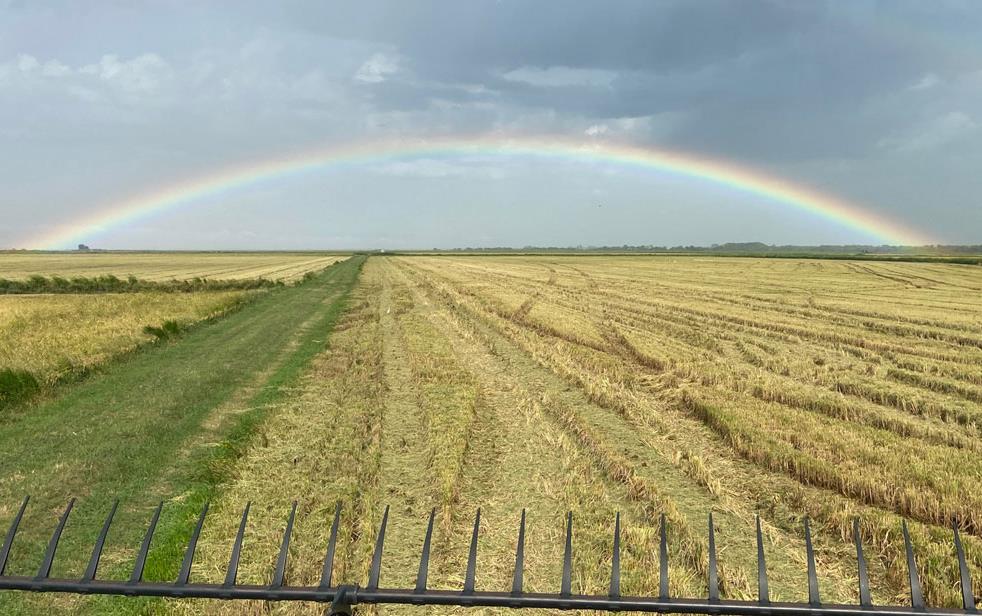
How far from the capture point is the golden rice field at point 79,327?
12828 millimetres

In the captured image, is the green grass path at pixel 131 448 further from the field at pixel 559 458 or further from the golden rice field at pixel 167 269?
the golden rice field at pixel 167 269

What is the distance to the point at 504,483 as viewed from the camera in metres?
6.82

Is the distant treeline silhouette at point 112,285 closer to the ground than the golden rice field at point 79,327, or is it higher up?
higher up

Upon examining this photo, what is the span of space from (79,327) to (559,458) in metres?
19.5

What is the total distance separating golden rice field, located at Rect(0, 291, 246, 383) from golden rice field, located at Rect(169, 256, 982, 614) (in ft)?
19.7

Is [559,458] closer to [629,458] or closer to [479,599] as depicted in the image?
[629,458]

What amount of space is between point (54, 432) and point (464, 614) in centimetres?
824

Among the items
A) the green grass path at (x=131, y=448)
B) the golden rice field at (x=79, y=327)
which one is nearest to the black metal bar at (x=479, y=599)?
the green grass path at (x=131, y=448)

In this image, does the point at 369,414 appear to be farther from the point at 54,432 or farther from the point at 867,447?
the point at 867,447

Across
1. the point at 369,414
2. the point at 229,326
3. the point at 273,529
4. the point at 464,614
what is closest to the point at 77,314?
the point at 229,326

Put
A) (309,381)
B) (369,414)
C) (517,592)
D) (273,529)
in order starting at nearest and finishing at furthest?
(517,592) → (273,529) → (369,414) → (309,381)

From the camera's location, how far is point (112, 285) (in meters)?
42.2

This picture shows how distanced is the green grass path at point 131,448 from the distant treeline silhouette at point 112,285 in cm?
2908

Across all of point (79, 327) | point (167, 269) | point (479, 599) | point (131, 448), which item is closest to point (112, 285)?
point (167, 269)
